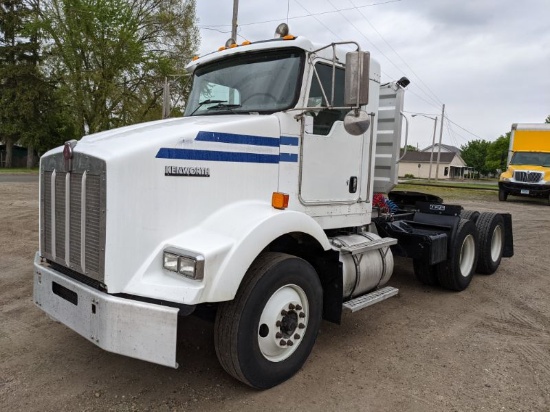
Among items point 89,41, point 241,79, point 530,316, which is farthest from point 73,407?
point 89,41

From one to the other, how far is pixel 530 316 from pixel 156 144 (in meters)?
4.81

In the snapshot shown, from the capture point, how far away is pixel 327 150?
4320mm

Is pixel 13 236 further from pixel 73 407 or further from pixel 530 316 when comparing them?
pixel 530 316

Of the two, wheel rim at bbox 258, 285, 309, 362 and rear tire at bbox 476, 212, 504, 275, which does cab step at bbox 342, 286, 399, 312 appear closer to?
wheel rim at bbox 258, 285, 309, 362

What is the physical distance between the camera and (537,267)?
311 inches

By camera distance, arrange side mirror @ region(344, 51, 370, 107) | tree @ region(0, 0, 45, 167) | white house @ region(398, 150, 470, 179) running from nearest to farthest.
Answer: side mirror @ region(344, 51, 370, 107), tree @ region(0, 0, 45, 167), white house @ region(398, 150, 470, 179)

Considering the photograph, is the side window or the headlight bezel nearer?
the headlight bezel

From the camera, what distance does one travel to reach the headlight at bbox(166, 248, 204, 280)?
287 centimetres

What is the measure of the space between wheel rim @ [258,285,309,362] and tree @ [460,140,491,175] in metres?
92.7

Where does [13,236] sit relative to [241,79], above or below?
A: below

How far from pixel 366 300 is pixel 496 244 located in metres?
4.18

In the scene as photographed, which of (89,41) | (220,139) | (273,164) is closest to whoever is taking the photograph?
(220,139)

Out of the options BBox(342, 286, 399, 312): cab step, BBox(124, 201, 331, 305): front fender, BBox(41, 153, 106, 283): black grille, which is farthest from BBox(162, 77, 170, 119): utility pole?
BBox(342, 286, 399, 312): cab step

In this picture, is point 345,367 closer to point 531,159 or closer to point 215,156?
point 215,156
